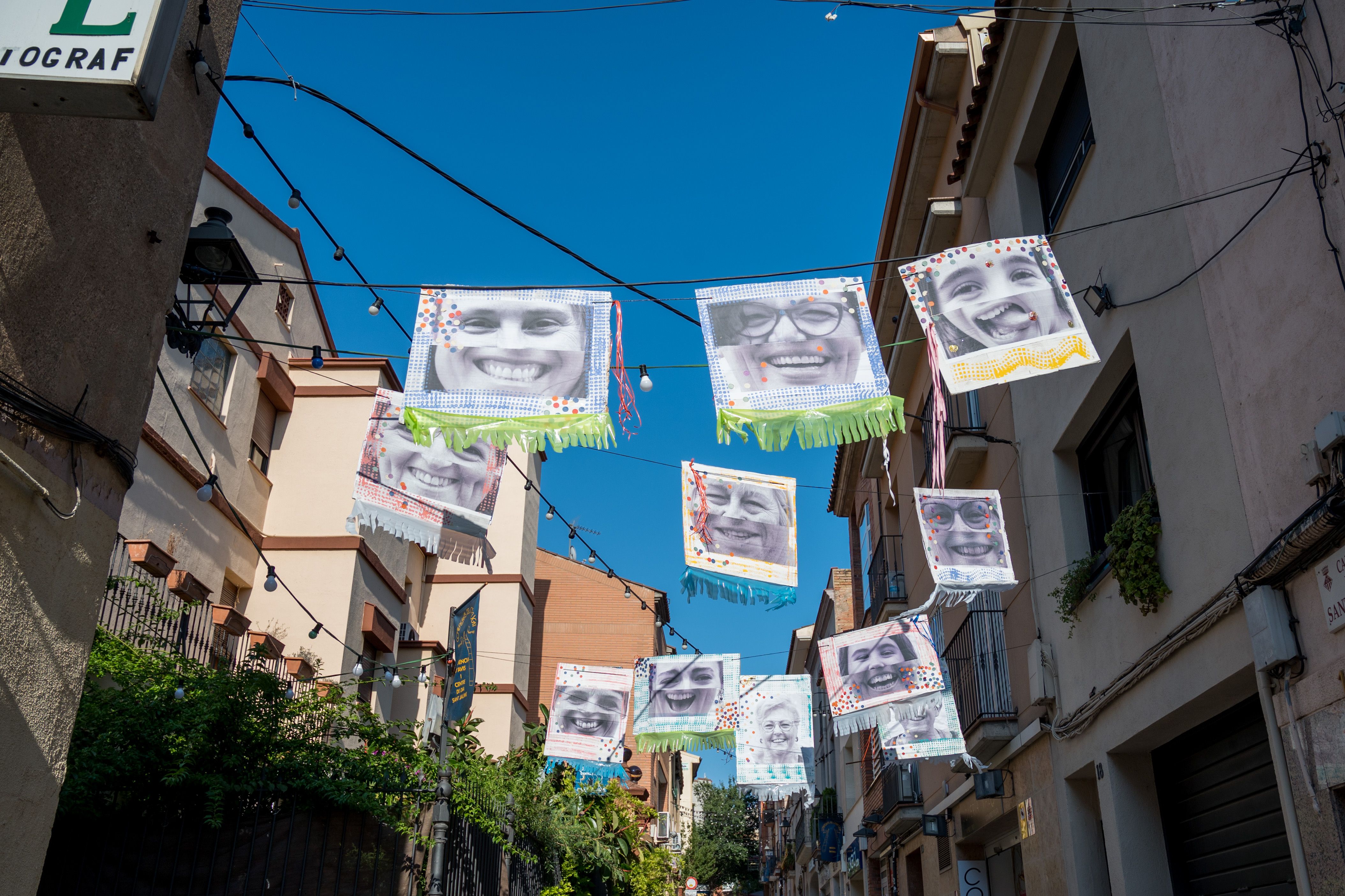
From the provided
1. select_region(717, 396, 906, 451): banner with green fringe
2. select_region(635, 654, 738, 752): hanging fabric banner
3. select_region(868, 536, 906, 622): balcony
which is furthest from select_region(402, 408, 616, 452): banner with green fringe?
select_region(868, 536, 906, 622): balcony

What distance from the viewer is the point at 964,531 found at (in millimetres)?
10141

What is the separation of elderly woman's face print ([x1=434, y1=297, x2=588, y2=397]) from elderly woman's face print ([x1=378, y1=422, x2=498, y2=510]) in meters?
2.39

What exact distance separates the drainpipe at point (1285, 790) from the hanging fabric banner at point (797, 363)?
108 inches

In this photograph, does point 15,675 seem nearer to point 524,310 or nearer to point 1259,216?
point 524,310

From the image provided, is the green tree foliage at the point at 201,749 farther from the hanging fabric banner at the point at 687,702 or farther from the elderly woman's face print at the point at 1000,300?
Answer: the elderly woman's face print at the point at 1000,300

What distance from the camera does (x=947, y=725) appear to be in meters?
11.3

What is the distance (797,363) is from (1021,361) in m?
1.55

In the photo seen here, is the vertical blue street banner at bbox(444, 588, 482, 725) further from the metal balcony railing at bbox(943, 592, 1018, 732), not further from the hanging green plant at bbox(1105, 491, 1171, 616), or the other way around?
the hanging green plant at bbox(1105, 491, 1171, 616)

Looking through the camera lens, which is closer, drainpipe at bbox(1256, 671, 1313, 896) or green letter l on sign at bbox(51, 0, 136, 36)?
green letter l on sign at bbox(51, 0, 136, 36)

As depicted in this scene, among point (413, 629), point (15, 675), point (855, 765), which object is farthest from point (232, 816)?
point (855, 765)

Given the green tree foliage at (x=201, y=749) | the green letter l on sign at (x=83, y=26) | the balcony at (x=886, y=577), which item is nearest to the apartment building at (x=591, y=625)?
the balcony at (x=886, y=577)

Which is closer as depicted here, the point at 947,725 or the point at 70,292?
the point at 70,292

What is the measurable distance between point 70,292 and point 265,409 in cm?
1384

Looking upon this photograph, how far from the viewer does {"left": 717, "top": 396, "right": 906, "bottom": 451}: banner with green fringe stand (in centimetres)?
693
